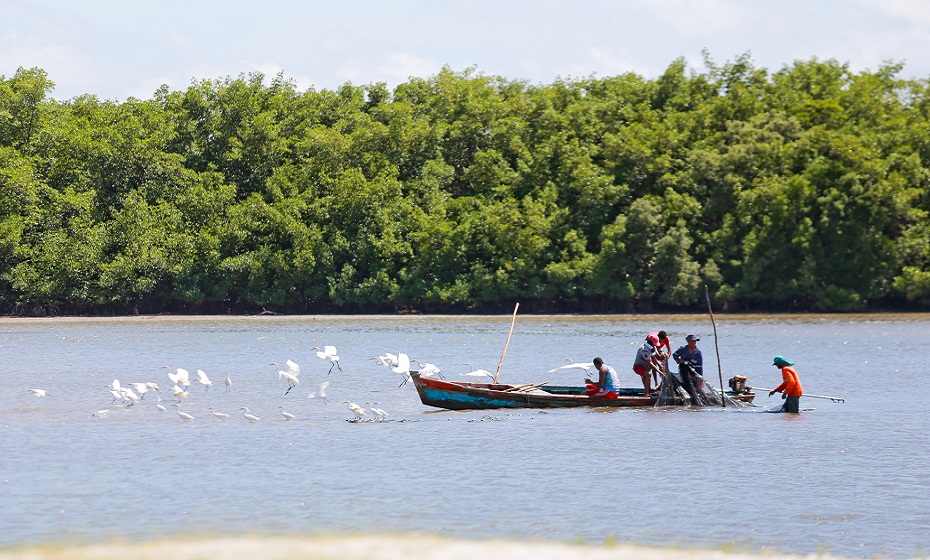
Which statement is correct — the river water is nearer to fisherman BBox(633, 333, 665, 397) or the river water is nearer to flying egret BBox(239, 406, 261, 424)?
flying egret BBox(239, 406, 261, 424)

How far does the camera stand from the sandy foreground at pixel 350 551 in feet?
41.4

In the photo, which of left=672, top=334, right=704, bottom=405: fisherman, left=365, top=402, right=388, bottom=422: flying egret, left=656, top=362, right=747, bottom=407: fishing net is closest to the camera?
left=365, top=402, right=388, bottom=422: flying egret

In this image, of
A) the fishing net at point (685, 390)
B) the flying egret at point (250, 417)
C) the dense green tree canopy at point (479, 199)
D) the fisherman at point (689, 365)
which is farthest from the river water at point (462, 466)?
the dense green tree canopy at point (479, 199)

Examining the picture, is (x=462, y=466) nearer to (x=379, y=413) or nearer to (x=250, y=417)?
(x=379, y=413)

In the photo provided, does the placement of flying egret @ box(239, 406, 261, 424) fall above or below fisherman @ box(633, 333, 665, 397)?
below

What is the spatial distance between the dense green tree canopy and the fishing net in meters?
44.1

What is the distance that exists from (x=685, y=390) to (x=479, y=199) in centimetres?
5177

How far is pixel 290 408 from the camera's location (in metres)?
28.2

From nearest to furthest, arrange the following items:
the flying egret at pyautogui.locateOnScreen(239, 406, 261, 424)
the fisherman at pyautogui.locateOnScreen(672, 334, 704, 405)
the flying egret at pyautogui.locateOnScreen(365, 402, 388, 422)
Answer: the flying egret at pyautogui.locateOnScreen(239, 406, 261, 424) < the flying egret at pyautogui.locateOnScreen(365, 402, 388, 422) < the fisherman at pyautogui.locateOnScreen(672, 334, 704, 405)

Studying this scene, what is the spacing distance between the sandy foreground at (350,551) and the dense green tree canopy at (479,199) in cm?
5839

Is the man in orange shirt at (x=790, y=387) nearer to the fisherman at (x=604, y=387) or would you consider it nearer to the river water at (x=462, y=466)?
the river water at (x=462, y=466)

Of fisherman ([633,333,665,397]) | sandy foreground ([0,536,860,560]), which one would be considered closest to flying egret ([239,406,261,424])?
fisherman ([633,333,665,397])

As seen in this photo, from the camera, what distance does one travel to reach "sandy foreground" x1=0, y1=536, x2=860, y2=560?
1261cm

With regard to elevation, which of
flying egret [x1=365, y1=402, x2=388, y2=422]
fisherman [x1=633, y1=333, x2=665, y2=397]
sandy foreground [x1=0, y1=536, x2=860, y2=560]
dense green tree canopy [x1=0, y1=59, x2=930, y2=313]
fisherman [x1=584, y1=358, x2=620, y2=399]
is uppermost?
dense green tree canopy [x1=0, y1=59, x2=930, y2=313]
